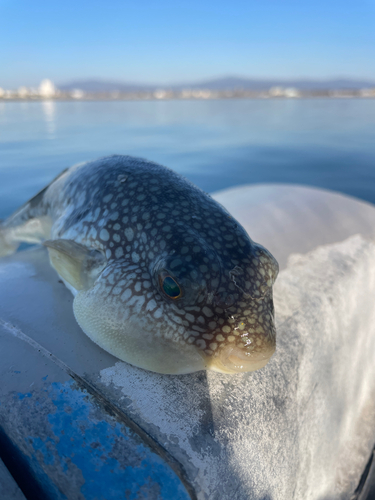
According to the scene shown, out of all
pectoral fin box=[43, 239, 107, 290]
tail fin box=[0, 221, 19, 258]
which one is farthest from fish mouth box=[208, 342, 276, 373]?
tail fin box=[0, 221, 19, 258]

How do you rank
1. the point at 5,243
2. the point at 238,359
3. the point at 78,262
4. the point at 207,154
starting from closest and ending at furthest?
the point at 238,359 < the point at 78,262 < the point at 5,243 < the point at 207,154

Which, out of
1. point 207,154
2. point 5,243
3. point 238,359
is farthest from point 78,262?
point 207,154

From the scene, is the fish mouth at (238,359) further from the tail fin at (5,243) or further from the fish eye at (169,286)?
the tail fin at (5,243)

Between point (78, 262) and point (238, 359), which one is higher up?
point (78, 262)

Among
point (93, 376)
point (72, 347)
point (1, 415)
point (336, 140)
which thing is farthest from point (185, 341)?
point (336, 140)

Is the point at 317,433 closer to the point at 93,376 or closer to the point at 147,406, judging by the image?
the point at 147,406

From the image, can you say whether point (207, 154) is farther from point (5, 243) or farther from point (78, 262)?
point (78, 262)

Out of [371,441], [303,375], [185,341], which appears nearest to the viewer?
[185,341]
